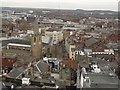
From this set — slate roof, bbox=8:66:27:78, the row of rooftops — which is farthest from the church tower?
the row of rooftops

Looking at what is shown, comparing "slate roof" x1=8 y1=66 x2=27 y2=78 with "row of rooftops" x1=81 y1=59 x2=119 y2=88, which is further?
"slate roof" x1=8 y1=66 x2=27 y2=78

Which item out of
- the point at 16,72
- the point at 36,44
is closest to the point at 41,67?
the point at 16,72

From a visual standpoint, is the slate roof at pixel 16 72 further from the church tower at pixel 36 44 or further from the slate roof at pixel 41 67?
the church tower at pixel 36 44

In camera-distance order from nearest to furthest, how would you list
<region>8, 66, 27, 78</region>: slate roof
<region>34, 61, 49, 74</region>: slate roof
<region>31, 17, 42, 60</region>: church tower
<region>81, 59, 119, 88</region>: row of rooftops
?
<region>81, 59, 119, 88</region>: row of rooftops → <region>8, 66, 27, 78</region>: slate roof → <region>34, 61, 49, 74</region>: slate roof → <region>31, 17, 42, 60</region>: church tower

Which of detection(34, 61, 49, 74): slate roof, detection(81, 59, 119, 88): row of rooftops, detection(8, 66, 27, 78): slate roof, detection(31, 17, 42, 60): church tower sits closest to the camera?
detection(81, 59, 119, 88): row of rooftops

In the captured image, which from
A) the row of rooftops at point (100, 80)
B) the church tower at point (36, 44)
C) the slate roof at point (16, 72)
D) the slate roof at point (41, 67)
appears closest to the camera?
the row of rooftops at point (100, 80)

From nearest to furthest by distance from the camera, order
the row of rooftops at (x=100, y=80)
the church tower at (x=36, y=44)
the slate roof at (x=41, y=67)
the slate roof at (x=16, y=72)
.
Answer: the row of rooftops at (x=100, y=80) < the slate roof at (x=16, y=72) < the slate roof at (x=41, y=67) < the church tower at (x=36, y=44)

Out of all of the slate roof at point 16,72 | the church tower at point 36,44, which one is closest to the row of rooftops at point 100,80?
the slate roof at point 16,72

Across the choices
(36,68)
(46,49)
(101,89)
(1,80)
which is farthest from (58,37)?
(101,89)

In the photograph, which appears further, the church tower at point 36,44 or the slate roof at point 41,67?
the church tower at point 36,44

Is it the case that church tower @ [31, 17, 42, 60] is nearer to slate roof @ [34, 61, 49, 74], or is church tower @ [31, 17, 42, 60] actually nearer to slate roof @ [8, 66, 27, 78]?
slate roof @ [34, 61, 49, 74]

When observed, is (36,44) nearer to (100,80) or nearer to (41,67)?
(41,67)
